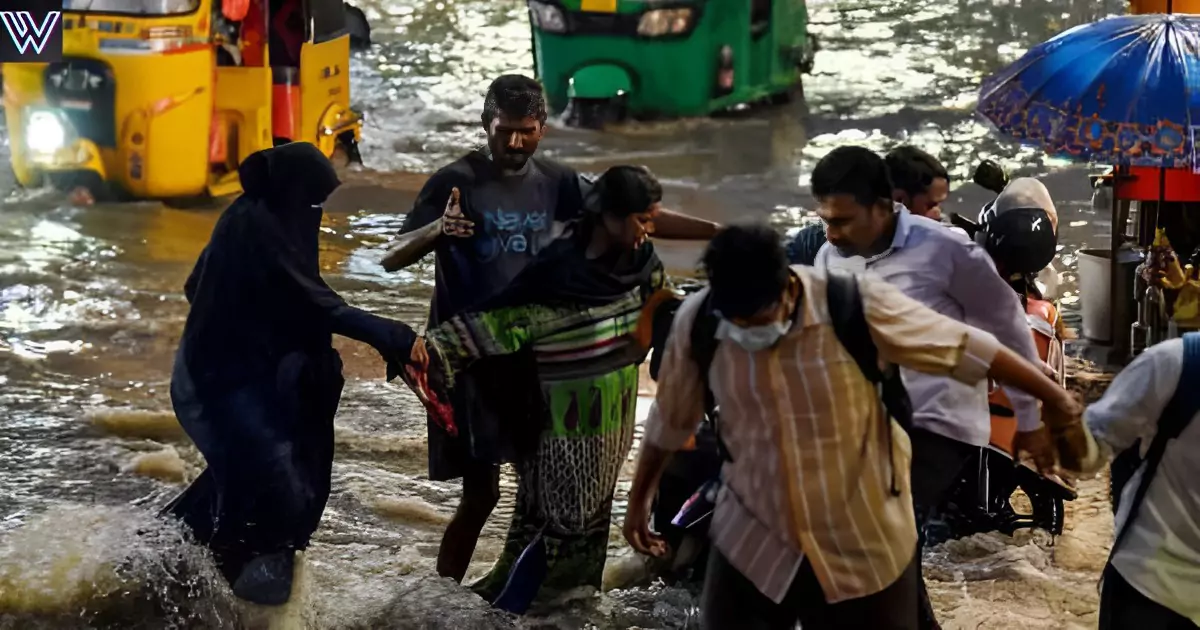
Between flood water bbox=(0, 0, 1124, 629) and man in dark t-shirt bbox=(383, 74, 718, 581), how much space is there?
0.71 m

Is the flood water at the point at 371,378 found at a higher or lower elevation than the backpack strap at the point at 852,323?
lower

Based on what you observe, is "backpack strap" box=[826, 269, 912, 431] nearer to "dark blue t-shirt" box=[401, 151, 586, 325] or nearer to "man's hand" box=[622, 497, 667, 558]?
"man's hand" box=[622, 497, 667, 558]

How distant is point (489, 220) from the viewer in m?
5.62

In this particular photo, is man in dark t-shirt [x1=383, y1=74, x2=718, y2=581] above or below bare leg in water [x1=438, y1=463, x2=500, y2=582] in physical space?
above

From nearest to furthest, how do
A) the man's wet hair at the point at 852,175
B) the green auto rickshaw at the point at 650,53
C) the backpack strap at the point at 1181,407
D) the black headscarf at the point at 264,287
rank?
the backpack strap at the point at 1181,407
the man's wet hair at the point at 852,175
the black headscarf at the point at 264,287
the green auto rickshaw at the point at 650,53

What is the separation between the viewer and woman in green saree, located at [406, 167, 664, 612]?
216 inches

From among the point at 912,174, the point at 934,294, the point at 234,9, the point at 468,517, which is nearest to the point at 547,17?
the point at 234,9

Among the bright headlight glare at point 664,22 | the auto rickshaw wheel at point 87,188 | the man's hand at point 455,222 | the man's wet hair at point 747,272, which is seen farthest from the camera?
the bright headlight glare at point 664,22

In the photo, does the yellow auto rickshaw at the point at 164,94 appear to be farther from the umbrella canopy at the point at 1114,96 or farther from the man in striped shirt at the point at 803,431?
the man in striped shirt at the point at 803,431

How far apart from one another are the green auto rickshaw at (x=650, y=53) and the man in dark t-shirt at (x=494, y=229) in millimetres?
11621

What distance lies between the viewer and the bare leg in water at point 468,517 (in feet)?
19.2

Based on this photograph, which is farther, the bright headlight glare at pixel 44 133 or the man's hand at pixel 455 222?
the bright headlight glare at pixel 44 133

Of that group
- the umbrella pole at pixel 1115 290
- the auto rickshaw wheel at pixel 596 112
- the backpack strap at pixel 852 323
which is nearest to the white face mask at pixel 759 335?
the backpack strap at pixel 852 323

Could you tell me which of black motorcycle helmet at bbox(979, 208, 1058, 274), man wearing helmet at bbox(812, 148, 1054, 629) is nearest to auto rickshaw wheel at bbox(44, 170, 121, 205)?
black motorcycle helmet at bbox(979, 208, 1058, 274)
